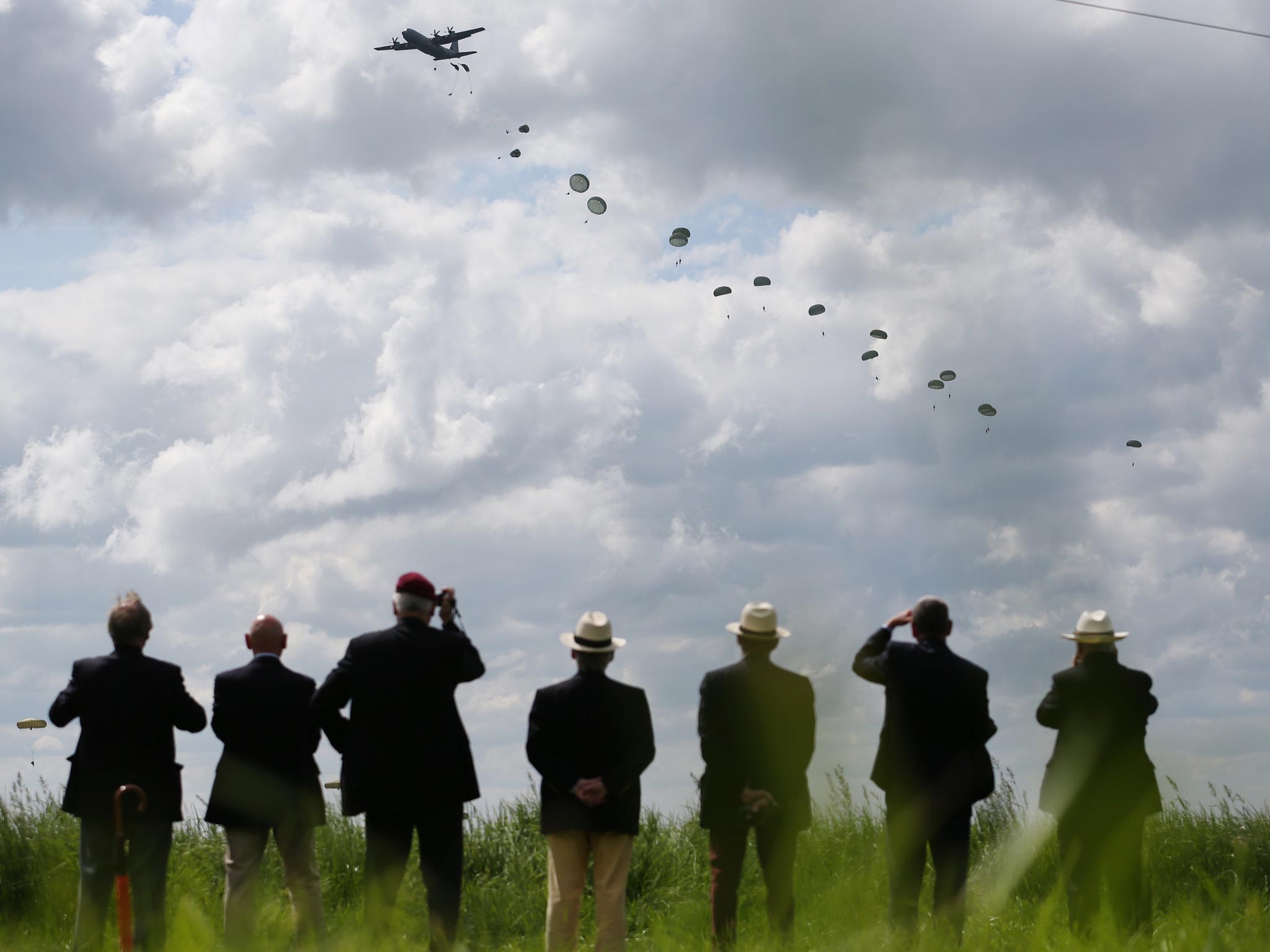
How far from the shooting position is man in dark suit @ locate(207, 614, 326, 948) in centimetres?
748

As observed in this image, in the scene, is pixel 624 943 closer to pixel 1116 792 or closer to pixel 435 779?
pixel 435 779

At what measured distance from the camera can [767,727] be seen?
23.8 ft

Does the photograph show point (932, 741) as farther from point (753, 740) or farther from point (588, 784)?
point (588, 784)

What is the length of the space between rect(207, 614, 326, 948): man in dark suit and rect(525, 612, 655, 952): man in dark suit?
1.43 meters

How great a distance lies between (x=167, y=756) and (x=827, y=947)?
4.20m

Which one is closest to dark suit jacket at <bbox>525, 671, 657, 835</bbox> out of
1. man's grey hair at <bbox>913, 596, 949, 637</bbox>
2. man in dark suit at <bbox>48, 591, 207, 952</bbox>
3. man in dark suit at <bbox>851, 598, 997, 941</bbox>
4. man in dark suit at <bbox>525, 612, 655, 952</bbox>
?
man in dark suit at <bbox>525, 612, 655, 952</bbox>

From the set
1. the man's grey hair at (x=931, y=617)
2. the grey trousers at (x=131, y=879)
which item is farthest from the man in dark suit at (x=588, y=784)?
the grey trousers at (x=131, y=879)

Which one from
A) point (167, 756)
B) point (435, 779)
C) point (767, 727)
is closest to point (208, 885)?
point (167, 756)

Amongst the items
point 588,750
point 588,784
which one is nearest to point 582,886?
point 588,784

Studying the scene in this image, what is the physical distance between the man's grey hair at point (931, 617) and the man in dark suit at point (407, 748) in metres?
2.61

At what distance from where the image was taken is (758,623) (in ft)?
24.2

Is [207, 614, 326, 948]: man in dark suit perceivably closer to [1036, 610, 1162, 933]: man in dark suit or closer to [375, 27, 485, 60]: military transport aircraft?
[1036, 610, 1162, 933]: man in dark suit

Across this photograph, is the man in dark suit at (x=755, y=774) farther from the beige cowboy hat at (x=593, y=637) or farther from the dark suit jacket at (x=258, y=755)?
the dark suit jacket at (x=258, y=755)

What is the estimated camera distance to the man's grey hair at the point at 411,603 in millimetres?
7176
